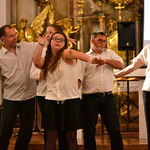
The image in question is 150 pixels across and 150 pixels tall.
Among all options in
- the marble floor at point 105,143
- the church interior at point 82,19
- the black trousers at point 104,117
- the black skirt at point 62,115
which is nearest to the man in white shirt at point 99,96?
the black trousers at point 104,117

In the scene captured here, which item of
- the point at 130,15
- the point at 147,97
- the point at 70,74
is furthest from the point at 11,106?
the point at 130,15

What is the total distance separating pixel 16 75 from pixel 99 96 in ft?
3.28

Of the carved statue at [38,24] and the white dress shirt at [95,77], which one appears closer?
the white dress shirt at [95,77]

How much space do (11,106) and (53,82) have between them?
846 millimetres

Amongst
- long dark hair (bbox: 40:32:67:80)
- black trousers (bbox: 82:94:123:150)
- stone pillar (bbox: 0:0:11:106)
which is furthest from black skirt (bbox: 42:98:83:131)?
stone pillar (bbox: 0:0:11:106)

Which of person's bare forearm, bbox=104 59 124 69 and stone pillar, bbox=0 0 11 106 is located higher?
stone pillar, bbox=0 0 11 106

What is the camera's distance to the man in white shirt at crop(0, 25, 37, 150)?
3.03 meters

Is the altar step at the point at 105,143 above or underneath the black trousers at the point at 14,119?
underneath

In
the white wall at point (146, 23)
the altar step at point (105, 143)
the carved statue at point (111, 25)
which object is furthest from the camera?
the carved statue at point (111, 25)

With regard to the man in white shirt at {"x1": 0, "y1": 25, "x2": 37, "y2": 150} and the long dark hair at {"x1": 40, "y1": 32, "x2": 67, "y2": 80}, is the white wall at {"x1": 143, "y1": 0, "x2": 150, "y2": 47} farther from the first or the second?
the long dark hair at {"x1": 40, "y1": 32, "x2": 67, "y2": 80}

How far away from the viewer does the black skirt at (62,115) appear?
2414 mm

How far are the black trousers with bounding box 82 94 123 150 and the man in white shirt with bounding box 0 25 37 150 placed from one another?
68 centimetres

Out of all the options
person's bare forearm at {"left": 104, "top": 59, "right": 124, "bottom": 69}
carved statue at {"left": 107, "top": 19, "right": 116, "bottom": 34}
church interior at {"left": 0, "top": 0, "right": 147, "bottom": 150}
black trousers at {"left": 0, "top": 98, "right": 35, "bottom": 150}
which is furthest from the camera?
carved statue at {"left": 107, "top": 19, "right": 116, "bottom": 34}

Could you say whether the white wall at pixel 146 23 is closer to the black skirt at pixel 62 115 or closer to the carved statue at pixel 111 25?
the carved statue at pixel 111 25
